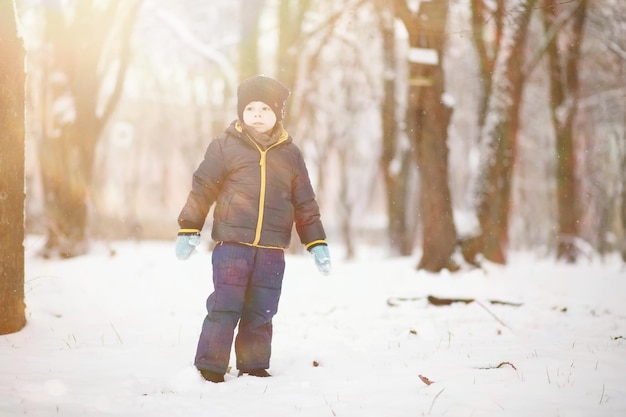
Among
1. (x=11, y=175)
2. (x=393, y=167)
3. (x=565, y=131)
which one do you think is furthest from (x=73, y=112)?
(x=565, y=131)

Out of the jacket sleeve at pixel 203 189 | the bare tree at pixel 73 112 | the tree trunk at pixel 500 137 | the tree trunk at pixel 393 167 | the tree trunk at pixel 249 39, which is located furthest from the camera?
the tree trunk at pixel 393 167

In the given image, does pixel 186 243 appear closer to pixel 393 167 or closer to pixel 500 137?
pixel 500 137

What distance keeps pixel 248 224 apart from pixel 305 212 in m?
0.44

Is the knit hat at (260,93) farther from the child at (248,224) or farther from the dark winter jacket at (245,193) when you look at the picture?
the dark winter jacket at (245,193)

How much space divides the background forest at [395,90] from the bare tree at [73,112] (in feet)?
0.08

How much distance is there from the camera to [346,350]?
4.09m

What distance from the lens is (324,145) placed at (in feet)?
65.3

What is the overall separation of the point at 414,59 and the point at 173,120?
784 inches

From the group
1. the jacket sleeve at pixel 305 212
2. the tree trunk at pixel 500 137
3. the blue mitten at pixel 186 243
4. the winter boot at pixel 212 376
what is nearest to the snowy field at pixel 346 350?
the winter boot at pixel 212 376

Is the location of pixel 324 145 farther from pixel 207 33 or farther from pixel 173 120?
pixel 173 120

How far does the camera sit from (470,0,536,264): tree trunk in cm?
770

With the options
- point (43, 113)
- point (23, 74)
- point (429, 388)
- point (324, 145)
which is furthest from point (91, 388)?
point (324, 145)

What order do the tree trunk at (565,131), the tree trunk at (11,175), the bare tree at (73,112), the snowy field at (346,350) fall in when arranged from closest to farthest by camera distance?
the snowy field at (346,350), the tree trunk at (11,175), the bare tree at (73,112), the tree trunk at (565,131)

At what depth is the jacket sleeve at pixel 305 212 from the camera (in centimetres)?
360
